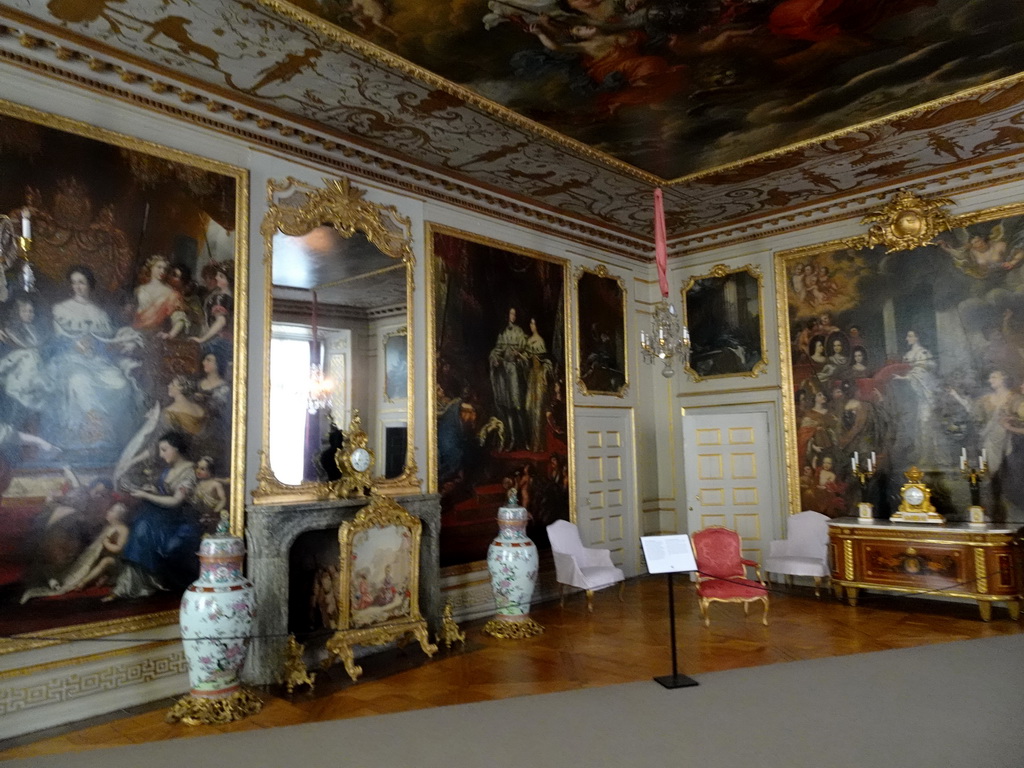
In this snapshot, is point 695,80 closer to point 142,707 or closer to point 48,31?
point 48,31

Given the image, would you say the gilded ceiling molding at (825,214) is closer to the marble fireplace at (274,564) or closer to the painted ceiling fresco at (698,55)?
the painted ceiling fresco at (698,55)

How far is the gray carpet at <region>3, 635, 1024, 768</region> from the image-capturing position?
3.69 metres

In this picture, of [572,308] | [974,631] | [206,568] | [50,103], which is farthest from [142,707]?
[974,631]

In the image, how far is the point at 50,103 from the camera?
210 inches

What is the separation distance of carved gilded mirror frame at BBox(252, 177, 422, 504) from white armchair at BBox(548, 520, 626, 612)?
208 cm

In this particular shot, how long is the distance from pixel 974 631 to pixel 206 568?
7151 mm

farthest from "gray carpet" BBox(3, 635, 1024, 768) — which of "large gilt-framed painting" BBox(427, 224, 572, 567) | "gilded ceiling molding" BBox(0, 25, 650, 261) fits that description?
"gilded ceiling molding" BBox(0, 25, 650, 261)

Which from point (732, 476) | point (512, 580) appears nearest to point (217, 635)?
point (512, 580)

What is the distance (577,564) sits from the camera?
823 centimetres

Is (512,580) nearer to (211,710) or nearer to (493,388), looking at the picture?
(493,388)

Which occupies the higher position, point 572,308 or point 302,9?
point 302,9

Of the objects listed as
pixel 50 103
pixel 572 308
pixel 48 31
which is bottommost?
pixel 572 308

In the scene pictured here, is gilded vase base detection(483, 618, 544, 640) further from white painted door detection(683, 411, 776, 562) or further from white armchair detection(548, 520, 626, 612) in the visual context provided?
white painted door detection(683, 411, 776, 562)

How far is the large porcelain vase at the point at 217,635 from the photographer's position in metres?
5.03
